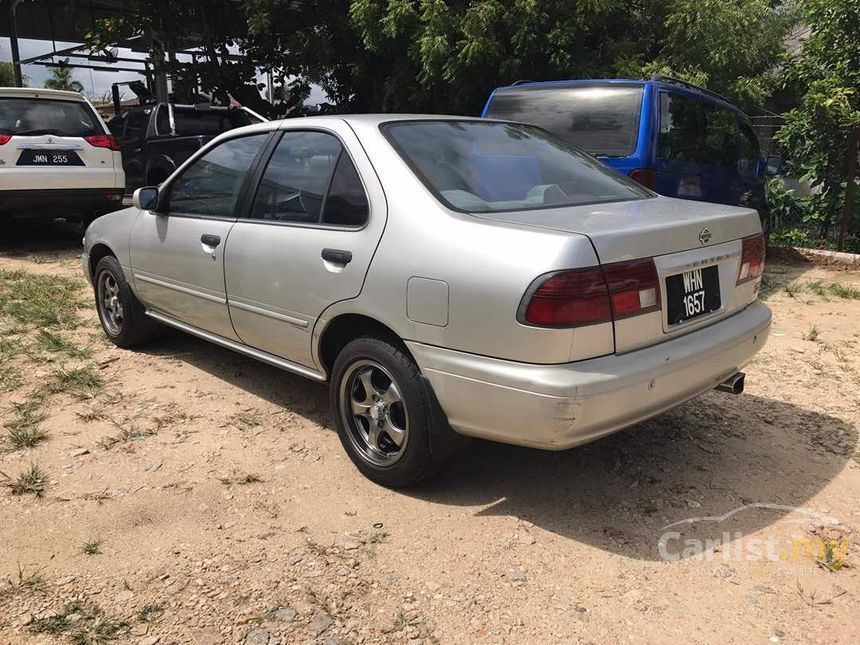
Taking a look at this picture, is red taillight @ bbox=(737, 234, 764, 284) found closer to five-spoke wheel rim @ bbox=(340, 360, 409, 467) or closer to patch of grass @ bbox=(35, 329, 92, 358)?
five-spoke wheel rim @ bbox=(340, 360, 409, 467)

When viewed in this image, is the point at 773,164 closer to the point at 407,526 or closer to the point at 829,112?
the point at 829,112

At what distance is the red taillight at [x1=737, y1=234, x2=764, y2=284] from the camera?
130 inches

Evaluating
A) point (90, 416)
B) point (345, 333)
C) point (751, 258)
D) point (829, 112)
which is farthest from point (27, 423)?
point (829, 112)

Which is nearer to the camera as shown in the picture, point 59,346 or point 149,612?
point 149,612

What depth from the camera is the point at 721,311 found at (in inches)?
125

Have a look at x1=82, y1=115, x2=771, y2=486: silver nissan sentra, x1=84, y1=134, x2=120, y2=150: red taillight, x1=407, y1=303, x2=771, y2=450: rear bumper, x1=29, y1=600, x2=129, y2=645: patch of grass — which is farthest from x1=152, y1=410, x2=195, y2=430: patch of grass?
x1=84, y1=134, x2=120, y2=150: red taillight

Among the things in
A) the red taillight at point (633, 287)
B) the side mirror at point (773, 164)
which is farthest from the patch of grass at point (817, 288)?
the red taillight at point (633, 287)

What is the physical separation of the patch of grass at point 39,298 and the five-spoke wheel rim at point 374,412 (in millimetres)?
3447

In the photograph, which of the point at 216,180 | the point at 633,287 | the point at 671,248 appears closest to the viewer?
the point at 633,287

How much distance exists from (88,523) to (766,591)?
8.46 feet

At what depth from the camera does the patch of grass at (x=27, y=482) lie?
324 centimetres

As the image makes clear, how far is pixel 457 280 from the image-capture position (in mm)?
2727

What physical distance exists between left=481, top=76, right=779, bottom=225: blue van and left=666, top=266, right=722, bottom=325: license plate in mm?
2666

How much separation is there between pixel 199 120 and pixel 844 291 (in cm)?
880
